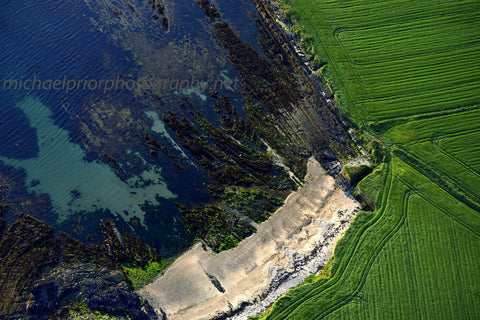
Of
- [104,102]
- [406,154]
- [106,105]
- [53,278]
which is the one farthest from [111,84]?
[406,154]

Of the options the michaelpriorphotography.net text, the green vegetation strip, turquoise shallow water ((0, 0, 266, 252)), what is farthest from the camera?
the michaelpriorphotography.net text

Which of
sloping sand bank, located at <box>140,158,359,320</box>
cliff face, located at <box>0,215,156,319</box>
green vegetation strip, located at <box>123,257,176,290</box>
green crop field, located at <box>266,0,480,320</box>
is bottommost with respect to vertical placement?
cliff face, located at <box>0,215,156,319</box>

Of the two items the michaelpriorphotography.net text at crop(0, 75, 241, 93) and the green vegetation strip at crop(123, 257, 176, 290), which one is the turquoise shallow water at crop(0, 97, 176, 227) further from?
the michaelpriorphotography.net text at crop(0, 75, 241, 93)

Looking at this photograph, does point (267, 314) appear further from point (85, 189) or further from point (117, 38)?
point (117, 38)

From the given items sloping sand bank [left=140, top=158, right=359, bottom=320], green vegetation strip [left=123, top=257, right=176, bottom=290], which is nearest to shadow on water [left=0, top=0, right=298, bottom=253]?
green vegetation strip [left=123, top=257, right=176, bottom=290]

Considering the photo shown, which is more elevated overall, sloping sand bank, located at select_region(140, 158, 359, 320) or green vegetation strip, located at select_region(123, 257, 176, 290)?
sloping sand bank, located at select_region(140, 158, 359, 320)

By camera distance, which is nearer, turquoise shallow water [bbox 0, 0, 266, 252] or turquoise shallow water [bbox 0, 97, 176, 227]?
turquoise shallow water [bbox 0, 97, 176, 227]

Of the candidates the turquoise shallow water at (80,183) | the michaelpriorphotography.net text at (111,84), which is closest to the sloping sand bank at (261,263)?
the turquoise shallow water at (80,183)
